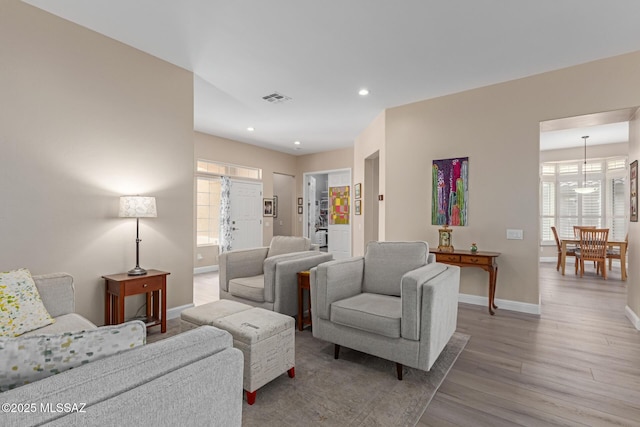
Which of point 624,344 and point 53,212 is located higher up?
point 53,212

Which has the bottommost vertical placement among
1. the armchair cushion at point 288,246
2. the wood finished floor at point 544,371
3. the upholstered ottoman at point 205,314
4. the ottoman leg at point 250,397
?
the wood finished floor at point 544,371

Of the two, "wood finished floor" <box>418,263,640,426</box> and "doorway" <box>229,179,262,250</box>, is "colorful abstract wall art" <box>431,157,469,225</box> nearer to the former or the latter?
"wood finished floor" <box>418,263,640,426</box>

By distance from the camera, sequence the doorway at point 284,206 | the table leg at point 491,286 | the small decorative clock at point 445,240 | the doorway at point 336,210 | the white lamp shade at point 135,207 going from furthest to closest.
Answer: the doorway at point 284,206 → the doorway at point 336,210 → the small decorative clock at point 445,240 → the table leg at point 491,286 → the white lamp shade at point 135,207

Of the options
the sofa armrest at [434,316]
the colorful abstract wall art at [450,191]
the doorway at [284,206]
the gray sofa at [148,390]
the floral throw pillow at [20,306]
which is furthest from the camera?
the doorway at [284,206]

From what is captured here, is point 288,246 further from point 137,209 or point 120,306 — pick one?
point 120,306

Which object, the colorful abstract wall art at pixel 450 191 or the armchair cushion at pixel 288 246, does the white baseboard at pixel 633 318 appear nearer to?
the colorful abstract wall art at pixel 450 191

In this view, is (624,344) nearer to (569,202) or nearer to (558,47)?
(558,47)

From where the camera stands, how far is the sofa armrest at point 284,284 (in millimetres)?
3164

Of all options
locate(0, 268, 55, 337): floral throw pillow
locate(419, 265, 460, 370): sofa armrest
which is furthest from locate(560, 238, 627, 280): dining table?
locate(0, 268, 55, 337): floral throw pillow

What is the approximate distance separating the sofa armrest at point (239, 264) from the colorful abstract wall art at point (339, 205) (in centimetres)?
405

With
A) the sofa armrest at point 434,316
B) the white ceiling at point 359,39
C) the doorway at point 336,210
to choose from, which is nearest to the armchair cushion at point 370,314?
the sofa armrest at point 434,316

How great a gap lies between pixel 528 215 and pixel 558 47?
1835mm

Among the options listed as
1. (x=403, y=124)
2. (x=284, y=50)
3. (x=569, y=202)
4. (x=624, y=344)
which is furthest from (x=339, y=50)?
(x=569, y=202)

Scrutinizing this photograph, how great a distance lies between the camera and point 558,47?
10.2 feet
